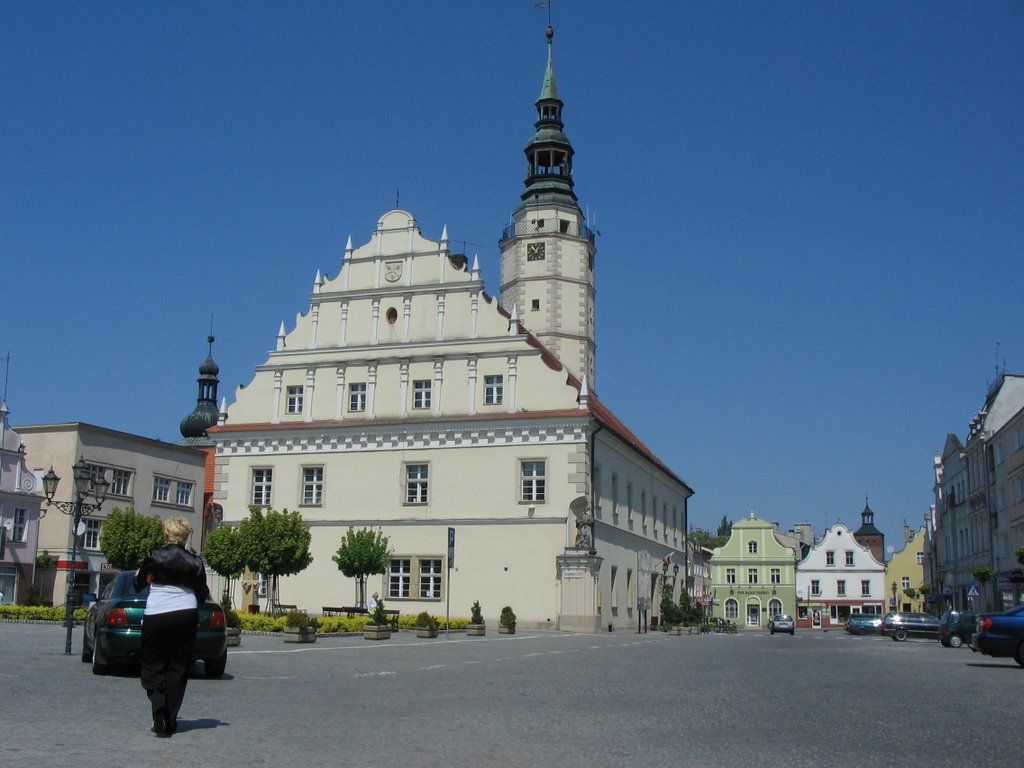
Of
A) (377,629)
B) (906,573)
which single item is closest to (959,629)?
(377,629)

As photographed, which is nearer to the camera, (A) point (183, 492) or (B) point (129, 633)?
(B) point (129, 633)

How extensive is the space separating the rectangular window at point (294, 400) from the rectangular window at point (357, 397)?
2.31 m

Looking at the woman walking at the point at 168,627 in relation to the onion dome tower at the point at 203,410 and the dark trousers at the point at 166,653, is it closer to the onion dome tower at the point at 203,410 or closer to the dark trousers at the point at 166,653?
the dark trousers at the point at 166,653

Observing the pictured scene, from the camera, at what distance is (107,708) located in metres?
10.8

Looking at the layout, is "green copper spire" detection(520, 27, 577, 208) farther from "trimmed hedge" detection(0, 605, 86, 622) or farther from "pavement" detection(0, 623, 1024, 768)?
"pavement" detection(0, 623, 1024, 768)

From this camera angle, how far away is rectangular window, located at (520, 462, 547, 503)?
139ft

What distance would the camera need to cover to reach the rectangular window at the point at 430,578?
42.9m

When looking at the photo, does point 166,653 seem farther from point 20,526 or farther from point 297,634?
point 20,526

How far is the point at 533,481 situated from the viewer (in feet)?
140

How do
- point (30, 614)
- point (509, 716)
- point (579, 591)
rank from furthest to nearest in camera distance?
1. point (579, 591)
2. point (30, 614)
3. point (509, 716)

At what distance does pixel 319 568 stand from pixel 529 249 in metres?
19.6

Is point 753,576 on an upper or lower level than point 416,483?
lower

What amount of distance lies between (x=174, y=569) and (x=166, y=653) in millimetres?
636

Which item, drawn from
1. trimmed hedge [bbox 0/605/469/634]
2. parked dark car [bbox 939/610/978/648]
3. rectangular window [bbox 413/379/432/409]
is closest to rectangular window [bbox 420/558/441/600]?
trimmed hedge [bbox 0/605/469/634]
